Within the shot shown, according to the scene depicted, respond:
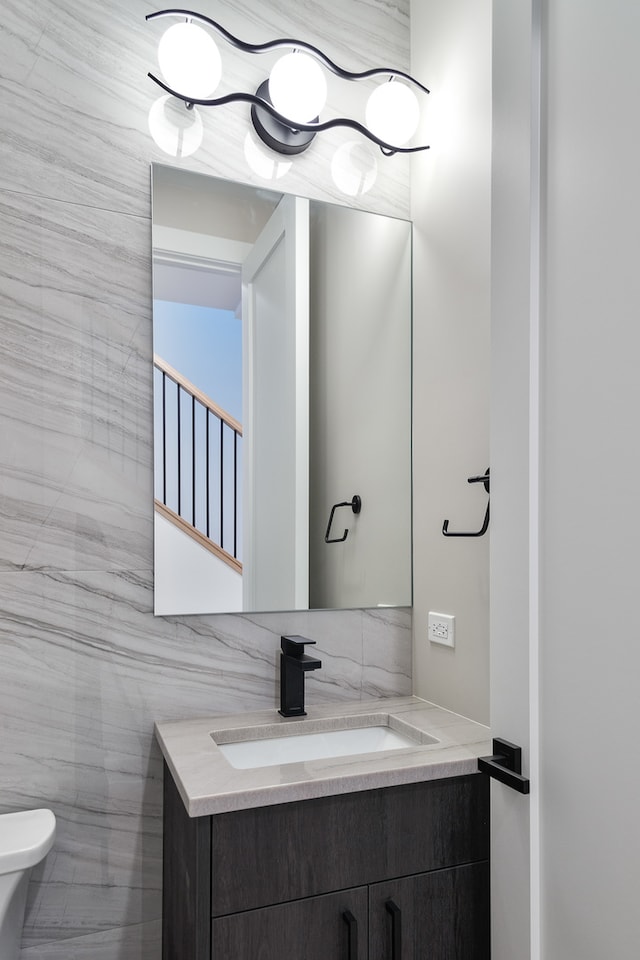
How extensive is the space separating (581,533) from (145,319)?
1.05 metres

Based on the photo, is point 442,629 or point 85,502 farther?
point 442,629

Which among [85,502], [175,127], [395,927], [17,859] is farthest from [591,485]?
[175,127]

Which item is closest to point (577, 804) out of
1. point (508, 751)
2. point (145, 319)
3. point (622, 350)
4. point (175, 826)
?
point (508, 751)

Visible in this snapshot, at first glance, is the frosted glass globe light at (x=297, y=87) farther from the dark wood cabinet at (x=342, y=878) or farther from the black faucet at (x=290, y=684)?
the dark wood cabinet at (x=342, y=878)

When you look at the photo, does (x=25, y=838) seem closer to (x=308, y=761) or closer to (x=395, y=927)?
(x=308, y=761)

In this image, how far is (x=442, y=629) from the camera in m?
1.60

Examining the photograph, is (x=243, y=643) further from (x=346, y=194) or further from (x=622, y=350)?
(x=346, y=194)

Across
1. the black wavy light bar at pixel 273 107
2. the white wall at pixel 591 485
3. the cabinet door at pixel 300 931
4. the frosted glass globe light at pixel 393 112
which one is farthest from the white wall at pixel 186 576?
the frosted glass globe light at pixel 393 112

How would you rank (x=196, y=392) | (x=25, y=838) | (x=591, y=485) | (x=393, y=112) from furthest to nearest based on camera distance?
(x=393, y=112) → (x=196, y=392) → (x=25, y=838) → (x=591, y=485)

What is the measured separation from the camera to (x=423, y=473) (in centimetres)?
171

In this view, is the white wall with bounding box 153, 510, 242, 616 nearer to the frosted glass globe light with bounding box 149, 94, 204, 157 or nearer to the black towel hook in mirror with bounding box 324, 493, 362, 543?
the black towel hook in mirror with bounding box 324, 493, 362, 543

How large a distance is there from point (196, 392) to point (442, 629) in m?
0.81

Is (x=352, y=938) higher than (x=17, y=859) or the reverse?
the reverse

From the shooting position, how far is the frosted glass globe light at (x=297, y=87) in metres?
1.57
